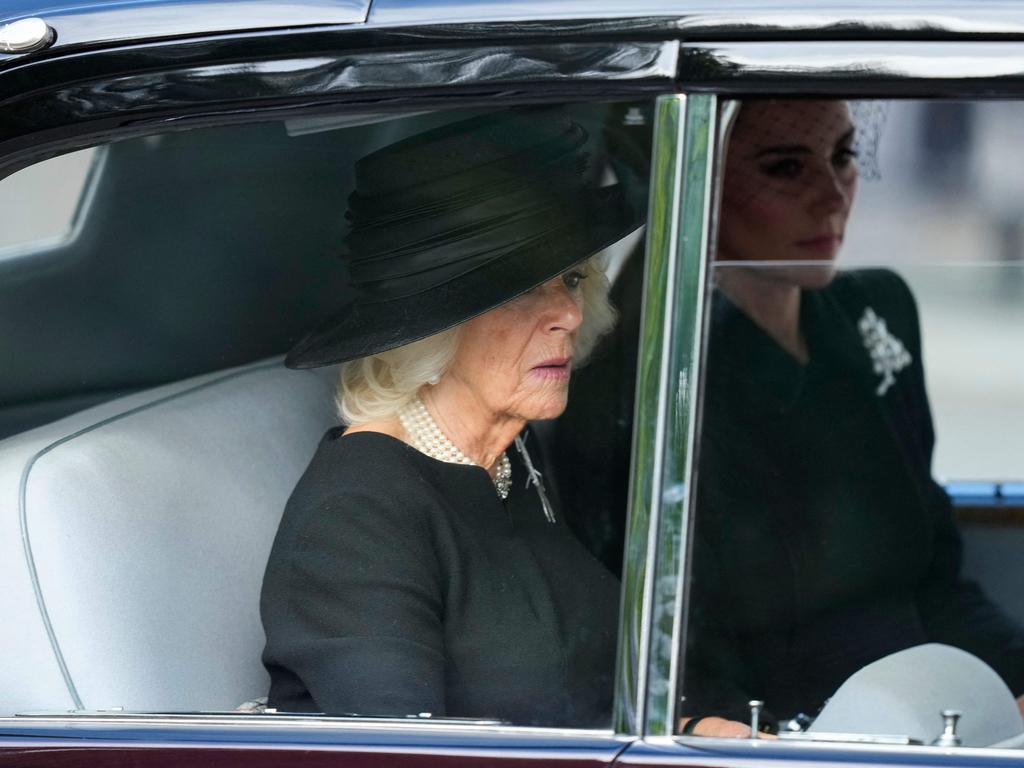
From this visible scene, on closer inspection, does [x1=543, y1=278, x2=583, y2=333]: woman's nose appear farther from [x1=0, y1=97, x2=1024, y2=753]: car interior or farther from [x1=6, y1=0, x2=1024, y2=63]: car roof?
[x1=6, y1=0, x2=1024, y2=63]: car roof

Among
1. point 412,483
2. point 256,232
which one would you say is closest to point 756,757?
point 412,483

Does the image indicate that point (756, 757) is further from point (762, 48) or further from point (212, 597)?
point (212, 597)

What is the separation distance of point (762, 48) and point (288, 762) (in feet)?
2.68

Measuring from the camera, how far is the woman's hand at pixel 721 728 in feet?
4.25

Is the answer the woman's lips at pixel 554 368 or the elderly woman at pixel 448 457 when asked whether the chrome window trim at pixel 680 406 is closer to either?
the elderly woman at pixel 448 457

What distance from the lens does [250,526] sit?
74.2 inches

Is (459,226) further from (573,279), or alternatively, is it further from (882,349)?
(882,349)

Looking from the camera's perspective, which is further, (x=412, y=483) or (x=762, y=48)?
(x=412, y=483)

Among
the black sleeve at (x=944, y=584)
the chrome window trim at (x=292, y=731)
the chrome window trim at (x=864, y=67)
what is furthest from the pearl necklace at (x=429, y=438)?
the chrome window trim at (x=864, y=67)

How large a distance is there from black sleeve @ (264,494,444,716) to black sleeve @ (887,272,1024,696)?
0.69m

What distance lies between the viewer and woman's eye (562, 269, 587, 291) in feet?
5.28

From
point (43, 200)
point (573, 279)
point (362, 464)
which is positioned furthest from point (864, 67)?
point (43, 200)

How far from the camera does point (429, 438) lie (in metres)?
1.83

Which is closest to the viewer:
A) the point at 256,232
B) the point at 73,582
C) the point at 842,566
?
the point at 73,582
